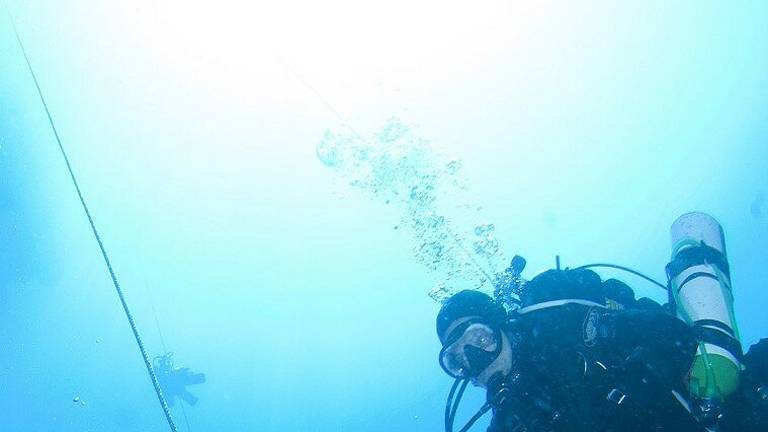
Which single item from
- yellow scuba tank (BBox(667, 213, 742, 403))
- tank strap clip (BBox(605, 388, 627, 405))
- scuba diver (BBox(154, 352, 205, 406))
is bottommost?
tank strap clip (BBox(605, 388, 627, 405))

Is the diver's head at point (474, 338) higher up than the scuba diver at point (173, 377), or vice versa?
the scuba diver at point (173, 377)

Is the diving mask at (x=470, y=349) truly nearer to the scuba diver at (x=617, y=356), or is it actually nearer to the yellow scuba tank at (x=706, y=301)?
the scuba diver at (x=617, y=356)

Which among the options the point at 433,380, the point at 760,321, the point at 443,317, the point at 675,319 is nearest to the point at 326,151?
the point at 443,317

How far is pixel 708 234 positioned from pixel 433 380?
3087 inches

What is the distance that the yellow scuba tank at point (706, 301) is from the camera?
7.99 feet

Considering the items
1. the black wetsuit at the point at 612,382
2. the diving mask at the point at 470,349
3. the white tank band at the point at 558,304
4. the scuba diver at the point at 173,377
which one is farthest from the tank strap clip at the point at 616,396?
the scuba diver at the point at 173,377

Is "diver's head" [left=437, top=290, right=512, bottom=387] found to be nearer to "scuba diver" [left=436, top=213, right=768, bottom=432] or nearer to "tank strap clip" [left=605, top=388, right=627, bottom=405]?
"scuba diver" [left=436, top=213, right=768, bottom=432]

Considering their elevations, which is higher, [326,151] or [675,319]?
[326,151]

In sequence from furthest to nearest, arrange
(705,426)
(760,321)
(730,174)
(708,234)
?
(760,321) < (730,174) < (708,234) < (705,426)

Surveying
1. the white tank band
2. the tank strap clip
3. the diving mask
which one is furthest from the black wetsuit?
the diving mask

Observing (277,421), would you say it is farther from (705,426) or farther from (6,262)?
(705,426)

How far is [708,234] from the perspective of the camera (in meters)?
3.21

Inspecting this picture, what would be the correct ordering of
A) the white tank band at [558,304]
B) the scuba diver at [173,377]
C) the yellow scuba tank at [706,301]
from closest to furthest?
1. the yellow scuba tank at [706,301]
2. the white tank band at [558,304]
3. the scuba diver at [173,377]

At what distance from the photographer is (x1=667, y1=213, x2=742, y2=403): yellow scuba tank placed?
2436 mm
